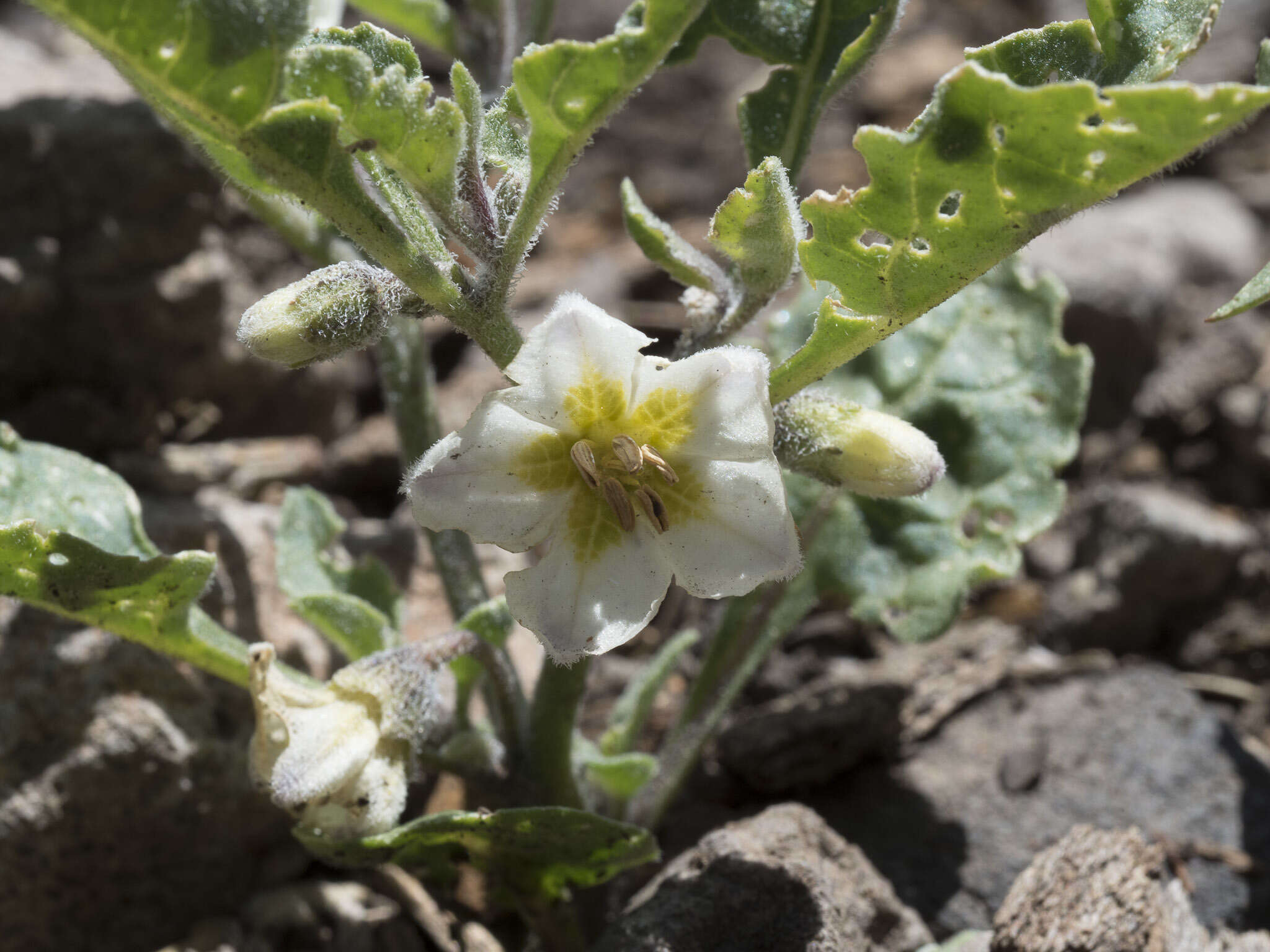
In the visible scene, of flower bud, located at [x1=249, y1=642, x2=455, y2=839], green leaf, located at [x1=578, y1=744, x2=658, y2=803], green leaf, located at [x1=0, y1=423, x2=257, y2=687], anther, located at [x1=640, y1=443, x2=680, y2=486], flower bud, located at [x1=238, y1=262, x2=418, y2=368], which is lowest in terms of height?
green leaf, located at [x1=578, y1=744, x2=658, y2=803]

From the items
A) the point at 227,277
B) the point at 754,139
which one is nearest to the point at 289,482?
the point at 227,277

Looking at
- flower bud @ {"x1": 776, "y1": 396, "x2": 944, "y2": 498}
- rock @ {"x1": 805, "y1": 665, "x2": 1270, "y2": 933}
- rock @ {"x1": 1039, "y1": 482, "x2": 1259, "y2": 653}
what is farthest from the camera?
rock @ {"x1": 1039, "y1": 482, "x2": 1259, "y2": 653}

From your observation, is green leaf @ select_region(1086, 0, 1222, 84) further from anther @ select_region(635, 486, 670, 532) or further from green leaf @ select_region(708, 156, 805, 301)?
anther @ select_region(635, 486, 670, 532)

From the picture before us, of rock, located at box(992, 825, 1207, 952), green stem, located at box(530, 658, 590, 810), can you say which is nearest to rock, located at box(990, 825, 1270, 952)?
rock, located at box(992, 825, 1207, 952)

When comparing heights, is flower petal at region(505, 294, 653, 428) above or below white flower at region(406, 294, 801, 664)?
above

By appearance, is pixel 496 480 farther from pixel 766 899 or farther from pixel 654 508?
pixel 766 899

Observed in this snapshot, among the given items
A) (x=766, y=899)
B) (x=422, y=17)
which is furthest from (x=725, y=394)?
(x=422, y=17)

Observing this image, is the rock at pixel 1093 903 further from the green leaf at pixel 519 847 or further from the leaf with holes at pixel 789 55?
the leaf with holes at pixel 789 55
